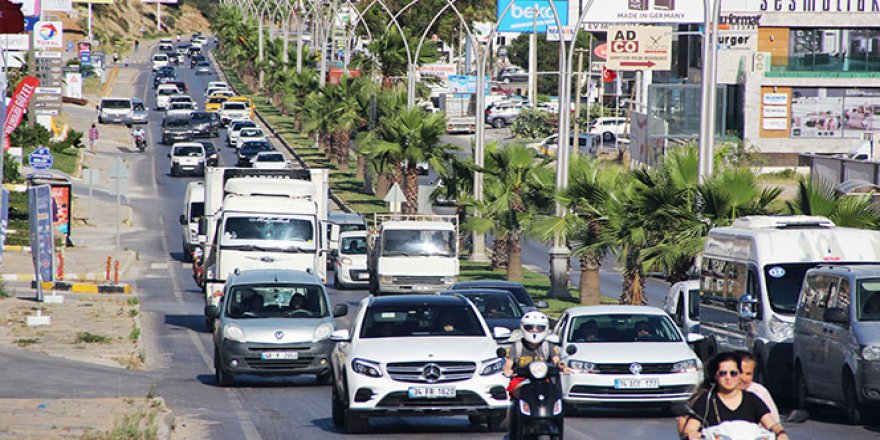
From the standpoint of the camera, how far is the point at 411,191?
5422 centimetres

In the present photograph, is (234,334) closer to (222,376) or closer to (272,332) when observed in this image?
(272,332)

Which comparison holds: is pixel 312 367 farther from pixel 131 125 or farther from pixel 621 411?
pixel 131 125

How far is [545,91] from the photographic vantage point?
153 meters

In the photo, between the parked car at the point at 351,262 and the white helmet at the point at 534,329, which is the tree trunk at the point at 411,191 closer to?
the parked car at the point at 351,262

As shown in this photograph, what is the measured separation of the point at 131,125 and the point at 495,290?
7794 centimetres

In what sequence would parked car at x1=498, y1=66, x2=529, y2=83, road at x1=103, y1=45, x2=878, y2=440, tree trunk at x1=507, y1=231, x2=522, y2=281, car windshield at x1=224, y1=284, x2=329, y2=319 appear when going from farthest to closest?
parked car at x1=498, y1=66, x2=529, y2=83 < tree trunk at x1=507, y1=231, x2=522, y2=281 < car windshield at x1=224, y1=284, x2=329, y2=319 < road at x1=103, y1=45, x2=878, y2=440

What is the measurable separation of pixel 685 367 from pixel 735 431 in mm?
9630

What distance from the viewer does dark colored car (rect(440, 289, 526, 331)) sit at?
24812mm

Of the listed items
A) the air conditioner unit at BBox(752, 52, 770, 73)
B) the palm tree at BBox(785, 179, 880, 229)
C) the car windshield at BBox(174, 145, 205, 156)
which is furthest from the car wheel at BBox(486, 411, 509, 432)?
the air conditioner unit at BBox(752, 52, 770, 73)

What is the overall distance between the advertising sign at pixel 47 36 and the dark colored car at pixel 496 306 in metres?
52.2

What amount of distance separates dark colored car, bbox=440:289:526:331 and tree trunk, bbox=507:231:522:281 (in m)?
17.3

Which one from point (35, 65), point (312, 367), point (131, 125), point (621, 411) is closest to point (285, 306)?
point (312, 367)

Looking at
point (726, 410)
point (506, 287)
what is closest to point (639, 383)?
point (726, 410)

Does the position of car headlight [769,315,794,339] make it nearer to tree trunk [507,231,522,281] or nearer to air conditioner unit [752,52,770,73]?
tree trunk [507,231,522,281]
